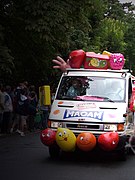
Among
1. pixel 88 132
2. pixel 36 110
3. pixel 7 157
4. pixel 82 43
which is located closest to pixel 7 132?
pixel 36 110

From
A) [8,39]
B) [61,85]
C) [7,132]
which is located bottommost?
[7,132]

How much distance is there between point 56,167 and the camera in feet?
33.2

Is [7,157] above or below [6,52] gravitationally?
below

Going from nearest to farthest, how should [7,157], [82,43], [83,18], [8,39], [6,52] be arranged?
[7,157]
[6,52]
[8,39]
[83,18]
[82,43]

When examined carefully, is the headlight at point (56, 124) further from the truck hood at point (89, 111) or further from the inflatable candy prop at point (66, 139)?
the inflatable candy prop at point (66, 139)

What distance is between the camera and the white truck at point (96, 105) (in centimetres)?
1059

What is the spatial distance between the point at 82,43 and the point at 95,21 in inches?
284

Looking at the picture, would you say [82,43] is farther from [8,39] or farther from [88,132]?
[88,132]

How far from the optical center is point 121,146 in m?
10.6

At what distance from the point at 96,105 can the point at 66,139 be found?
116 cm

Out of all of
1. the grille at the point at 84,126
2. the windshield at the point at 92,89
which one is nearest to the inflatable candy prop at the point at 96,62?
the windshield at the point at 92,89

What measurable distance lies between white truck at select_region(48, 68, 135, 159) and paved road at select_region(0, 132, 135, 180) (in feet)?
1.56

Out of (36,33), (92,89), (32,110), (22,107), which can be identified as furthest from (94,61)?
(32,110)

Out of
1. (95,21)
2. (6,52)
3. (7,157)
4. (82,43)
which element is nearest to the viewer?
(7,157)
